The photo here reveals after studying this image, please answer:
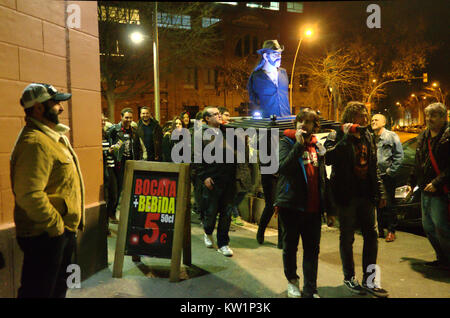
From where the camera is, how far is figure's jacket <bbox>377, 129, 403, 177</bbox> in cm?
607

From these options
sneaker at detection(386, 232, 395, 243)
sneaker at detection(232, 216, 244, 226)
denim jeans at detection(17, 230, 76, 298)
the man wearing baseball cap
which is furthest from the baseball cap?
sneaker at detection(386, 232, 395, 243)

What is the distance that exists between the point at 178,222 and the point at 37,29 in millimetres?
2569

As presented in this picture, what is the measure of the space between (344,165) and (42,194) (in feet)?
9.62

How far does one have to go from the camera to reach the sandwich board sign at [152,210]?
4.47 m

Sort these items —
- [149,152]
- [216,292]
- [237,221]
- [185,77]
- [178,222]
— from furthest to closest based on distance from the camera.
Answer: [185,77] → [149,152] → [237,221] → [178,222] → [216,292]

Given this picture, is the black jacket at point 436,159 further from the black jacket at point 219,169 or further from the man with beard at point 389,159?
the black jacket at point 219,169

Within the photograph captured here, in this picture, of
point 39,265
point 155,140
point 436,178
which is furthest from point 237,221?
point 39,265

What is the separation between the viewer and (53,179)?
298 cm

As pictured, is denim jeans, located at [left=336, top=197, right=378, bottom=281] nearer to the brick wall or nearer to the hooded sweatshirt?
the hooded sweatshirt

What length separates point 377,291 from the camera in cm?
409

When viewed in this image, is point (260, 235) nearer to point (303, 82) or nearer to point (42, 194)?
point (42, 194)

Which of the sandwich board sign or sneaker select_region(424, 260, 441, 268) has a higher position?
the sandwich board sign

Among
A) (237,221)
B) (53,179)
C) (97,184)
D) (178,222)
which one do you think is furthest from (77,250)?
(237,221)
